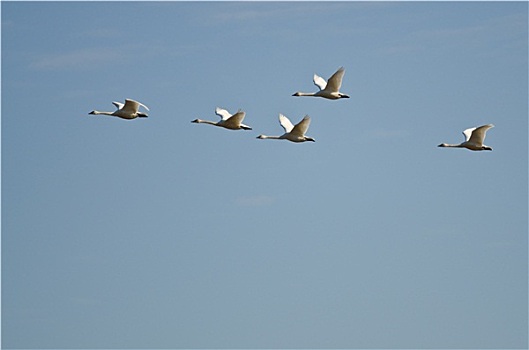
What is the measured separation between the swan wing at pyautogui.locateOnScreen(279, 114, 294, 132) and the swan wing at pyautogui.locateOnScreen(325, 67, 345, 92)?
3677mm

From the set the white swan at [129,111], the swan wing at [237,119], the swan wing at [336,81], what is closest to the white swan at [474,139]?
the swan wing at [336,81]

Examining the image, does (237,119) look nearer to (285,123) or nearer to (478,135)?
(285,123)

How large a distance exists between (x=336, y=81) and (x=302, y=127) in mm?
3021

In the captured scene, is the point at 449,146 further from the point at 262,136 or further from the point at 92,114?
the point at 92,114

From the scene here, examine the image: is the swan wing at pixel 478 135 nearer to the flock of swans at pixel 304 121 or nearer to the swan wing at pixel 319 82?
the flock of swans at pixel 304 121

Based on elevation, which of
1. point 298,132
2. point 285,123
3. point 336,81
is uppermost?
point 336,81

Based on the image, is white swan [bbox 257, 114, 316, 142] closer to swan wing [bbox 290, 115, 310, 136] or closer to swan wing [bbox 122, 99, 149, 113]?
swan wing [bbox 290, 115, 310, 136]

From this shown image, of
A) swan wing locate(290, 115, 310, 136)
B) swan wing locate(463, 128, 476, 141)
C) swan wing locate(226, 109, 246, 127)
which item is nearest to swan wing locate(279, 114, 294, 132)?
swan wing locate(290, 115, 310, 136)

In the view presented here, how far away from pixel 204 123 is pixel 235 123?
16.8 feet

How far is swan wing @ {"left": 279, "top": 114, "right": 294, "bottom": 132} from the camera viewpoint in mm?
115188

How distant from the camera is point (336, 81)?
4409 inches

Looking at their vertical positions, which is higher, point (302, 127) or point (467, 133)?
point (467, 133)

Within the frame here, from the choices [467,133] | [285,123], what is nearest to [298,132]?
[285,123]

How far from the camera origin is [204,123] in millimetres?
117562
